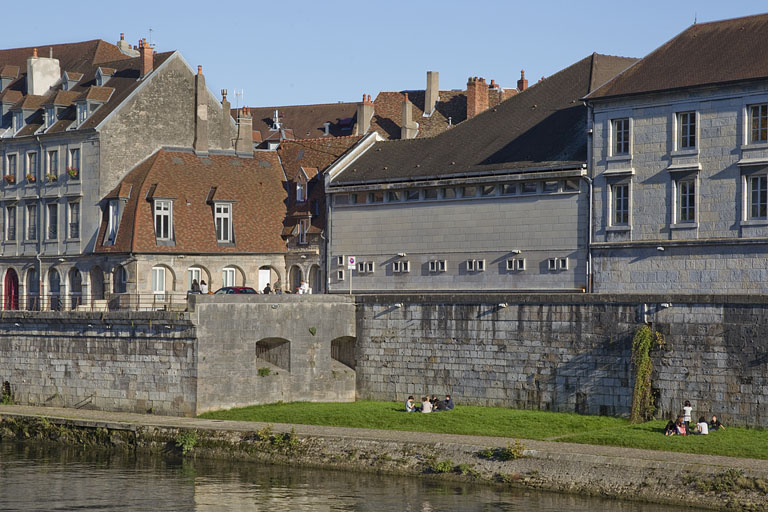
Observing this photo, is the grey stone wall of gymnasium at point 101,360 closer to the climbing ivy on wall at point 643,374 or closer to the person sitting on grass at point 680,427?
the climbing ivy on wall at point 643,374

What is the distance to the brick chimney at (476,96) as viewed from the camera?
2746 inches

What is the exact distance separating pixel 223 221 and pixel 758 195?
26445 mm

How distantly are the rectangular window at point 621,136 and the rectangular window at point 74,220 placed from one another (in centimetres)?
2635

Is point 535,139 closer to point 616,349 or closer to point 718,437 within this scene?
point 616,349

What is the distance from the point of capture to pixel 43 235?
211ft

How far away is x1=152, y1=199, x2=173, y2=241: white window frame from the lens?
5994cm

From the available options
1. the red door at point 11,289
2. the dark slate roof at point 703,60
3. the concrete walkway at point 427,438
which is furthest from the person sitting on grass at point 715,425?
the red door at point 11,289

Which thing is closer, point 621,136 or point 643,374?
point 643,374

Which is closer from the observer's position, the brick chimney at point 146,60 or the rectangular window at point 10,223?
the brick chimney at point 146,60

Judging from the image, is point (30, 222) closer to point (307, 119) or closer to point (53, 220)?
point (53, 220)

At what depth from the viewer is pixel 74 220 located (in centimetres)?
6266

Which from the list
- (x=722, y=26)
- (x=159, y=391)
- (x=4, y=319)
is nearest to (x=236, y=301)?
(x=159, y=391)

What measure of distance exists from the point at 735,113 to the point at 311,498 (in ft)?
67.2

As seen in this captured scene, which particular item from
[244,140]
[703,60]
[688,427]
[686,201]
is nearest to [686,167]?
[686,201]
